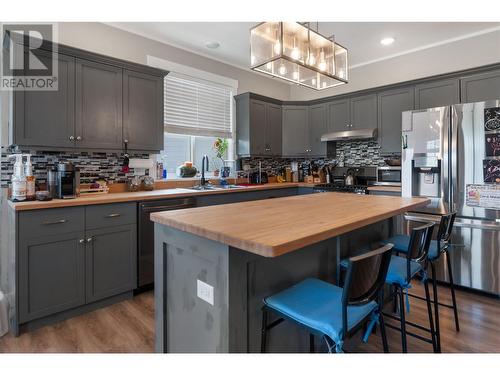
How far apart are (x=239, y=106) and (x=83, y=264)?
9.99ft

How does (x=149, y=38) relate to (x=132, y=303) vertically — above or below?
above

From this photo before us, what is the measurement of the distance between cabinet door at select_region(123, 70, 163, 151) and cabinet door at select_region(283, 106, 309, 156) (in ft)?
7.37

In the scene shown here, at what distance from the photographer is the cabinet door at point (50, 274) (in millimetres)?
2168

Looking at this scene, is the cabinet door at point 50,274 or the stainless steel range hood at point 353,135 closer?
the cabinet door at point 50,274

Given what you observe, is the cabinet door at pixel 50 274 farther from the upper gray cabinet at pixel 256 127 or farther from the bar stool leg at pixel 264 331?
the upper gray cabinet at pixel 256 127

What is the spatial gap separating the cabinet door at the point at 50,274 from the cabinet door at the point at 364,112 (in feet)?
12.4

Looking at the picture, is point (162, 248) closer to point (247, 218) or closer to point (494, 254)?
point (247, 218)

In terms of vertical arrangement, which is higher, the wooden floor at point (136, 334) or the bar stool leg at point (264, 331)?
the bar stool leg at point (264, 331)

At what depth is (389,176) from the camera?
3990 mm

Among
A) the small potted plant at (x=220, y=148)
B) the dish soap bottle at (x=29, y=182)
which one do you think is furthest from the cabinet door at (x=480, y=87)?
the dish soap bottle at (x=29, y=182)

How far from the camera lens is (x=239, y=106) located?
4.52m

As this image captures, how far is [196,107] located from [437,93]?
3.05 meters

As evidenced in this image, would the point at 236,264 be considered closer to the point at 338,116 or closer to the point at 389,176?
the point at 389,176

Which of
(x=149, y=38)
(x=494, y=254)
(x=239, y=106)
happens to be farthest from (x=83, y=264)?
(x=494, y=254)
